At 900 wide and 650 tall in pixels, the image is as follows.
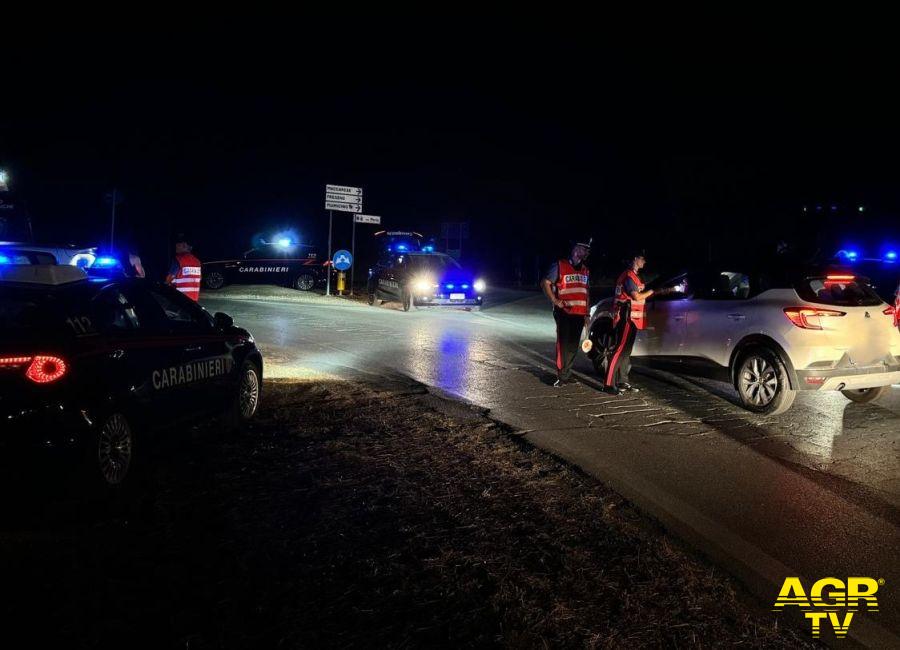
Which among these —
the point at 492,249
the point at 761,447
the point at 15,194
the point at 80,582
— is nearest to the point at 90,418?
the point at 80,582

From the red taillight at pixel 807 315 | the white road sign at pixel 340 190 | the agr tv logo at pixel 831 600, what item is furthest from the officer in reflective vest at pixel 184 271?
the white road sign at pixel 340 190

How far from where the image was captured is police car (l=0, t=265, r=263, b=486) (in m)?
4.23

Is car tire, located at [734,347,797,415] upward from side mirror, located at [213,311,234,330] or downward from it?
downward

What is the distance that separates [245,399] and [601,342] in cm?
500

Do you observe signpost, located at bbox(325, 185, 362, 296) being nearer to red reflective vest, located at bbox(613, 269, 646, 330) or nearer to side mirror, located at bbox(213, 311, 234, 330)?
red reflective vest, located at bbox(613, 269, 646, 330)

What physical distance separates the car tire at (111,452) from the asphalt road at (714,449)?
10.8 ft

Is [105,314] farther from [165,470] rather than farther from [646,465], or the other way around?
[646,465]

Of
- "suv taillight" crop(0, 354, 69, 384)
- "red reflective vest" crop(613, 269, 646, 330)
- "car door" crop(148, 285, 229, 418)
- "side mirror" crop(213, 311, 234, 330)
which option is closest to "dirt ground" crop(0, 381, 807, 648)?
"car door" crop(148, 285, 229, 418)

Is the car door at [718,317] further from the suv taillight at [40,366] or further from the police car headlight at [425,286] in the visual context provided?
the police car headlight at [425,286]

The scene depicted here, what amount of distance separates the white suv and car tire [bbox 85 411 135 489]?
592cm

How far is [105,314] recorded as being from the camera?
16.6ft

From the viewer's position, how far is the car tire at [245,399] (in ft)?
21.4

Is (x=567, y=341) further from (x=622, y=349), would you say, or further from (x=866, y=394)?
(x=866, y=394)

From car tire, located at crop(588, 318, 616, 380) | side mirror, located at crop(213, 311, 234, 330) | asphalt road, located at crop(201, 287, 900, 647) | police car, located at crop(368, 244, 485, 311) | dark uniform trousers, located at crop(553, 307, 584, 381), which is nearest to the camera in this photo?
asphalt road, located at crop(201, 287, 900, 647)
